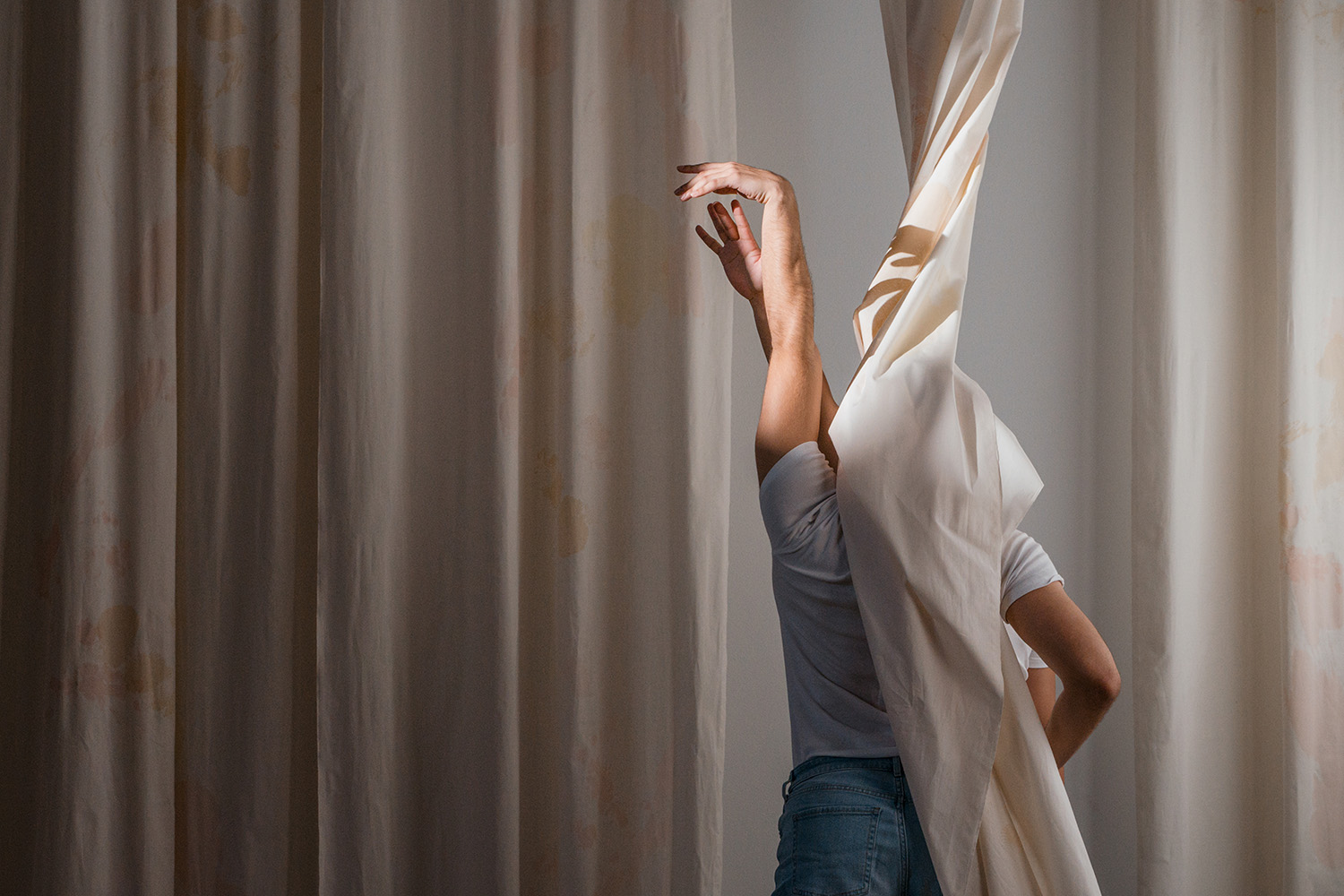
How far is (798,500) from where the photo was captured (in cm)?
97

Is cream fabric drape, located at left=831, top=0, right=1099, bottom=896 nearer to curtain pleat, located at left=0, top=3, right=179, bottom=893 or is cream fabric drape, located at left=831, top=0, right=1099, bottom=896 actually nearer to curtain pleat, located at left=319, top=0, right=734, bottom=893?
curtain pleat, located at left=319, top=0, right=734, bottom=893

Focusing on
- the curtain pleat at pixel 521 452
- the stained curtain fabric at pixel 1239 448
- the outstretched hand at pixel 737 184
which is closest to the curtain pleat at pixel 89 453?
the curtain pleat at pixel 521 452

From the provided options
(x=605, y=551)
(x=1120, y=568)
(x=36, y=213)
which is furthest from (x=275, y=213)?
(x=1120, y=568)

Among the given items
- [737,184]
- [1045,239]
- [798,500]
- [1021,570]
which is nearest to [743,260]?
[737,184]

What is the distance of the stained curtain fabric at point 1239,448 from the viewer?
148 centimetres

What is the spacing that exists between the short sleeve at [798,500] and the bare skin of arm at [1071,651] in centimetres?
22

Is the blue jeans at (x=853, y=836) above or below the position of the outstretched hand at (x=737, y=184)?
below

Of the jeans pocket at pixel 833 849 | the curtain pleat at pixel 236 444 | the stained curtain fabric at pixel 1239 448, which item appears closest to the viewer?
the jeans pocket at pixel 833 849

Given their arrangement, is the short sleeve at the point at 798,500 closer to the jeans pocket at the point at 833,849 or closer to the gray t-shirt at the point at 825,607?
the gray t-shirt at the point at 825,607

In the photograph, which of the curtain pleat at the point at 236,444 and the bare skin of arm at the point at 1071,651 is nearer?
the bare skin of arm at the point at 1071,651

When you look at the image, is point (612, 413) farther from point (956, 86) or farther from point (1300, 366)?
point (1300, 366)

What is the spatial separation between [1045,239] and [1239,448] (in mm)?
483

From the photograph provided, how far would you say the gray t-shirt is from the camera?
0.94 m

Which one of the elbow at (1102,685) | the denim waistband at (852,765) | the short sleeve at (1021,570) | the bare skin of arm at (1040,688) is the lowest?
the denim waistband at (852,765)
